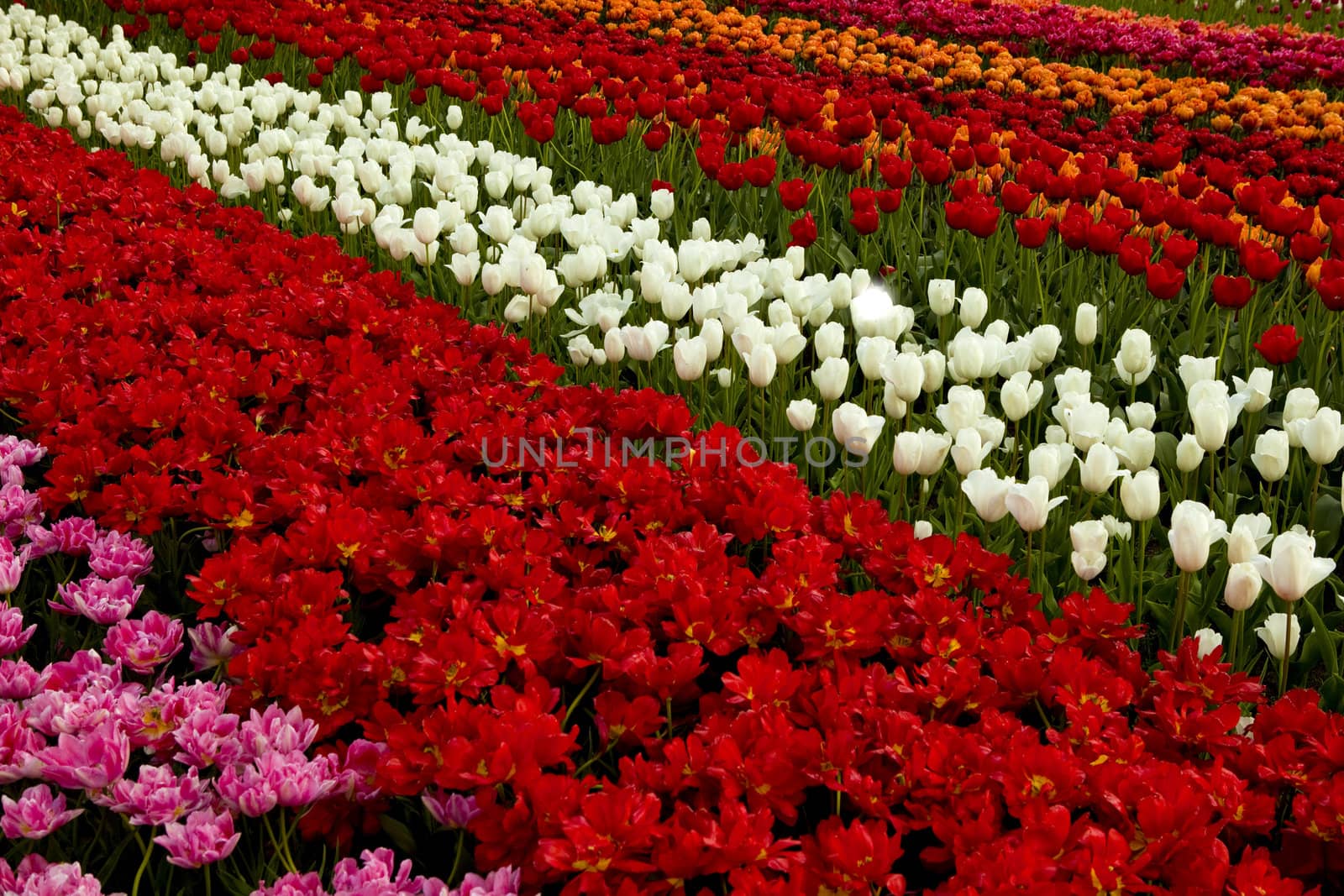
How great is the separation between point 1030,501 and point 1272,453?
2.20 ft

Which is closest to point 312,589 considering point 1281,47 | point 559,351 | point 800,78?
point 559,351

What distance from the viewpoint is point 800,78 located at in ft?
24.3

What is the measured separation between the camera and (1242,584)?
6.55ft

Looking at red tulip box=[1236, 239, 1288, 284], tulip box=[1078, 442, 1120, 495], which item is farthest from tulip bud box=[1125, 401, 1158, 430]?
red tulip box=[1236, 239, 1288, 284]

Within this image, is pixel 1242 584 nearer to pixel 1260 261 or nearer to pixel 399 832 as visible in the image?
pixel 399 832

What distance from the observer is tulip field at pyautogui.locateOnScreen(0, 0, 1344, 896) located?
63.7 inches

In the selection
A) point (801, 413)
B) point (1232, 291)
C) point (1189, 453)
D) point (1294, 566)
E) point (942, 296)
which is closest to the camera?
point (1294, 566)

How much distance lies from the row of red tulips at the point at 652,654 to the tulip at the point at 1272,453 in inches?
21.9

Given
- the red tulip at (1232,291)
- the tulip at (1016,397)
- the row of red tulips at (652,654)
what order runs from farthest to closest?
the red tulip at (1232,291) → the tulip at (1016,397) → the row of red tulips at (652,654)

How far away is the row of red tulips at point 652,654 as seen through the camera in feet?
5.10

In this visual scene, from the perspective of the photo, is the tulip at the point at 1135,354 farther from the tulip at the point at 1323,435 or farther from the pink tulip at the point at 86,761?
the pink tulip at the point at 86,761

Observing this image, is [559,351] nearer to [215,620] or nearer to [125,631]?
[215,620]

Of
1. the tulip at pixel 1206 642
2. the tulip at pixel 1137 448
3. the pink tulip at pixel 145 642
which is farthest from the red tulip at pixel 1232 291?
the pink tulip at pixel 145 642

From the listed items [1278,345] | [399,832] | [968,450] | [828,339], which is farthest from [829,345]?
[399,832]
